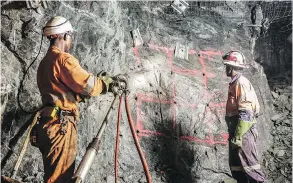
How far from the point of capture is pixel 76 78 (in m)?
3.42

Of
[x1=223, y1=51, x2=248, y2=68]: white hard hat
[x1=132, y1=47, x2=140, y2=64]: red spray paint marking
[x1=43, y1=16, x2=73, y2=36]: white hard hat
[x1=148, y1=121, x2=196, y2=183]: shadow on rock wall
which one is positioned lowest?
[x1=148, y1=121, x2=196, y2=183]: shadow on rock wall

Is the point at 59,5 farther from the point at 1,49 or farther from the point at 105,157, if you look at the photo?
the point at 105,157

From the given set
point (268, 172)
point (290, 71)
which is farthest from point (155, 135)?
point (290, 71)

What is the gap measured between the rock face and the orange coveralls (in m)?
1.42

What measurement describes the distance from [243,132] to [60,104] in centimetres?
259

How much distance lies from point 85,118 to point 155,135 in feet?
4.47

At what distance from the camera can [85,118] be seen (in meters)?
5.08

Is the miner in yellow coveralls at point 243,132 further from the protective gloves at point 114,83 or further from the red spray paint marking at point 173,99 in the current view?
the protective gloves at point 114,83

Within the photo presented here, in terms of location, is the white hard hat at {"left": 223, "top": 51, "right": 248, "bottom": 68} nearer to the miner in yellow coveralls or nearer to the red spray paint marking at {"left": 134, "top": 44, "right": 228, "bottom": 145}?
the miner in yellow coveralls

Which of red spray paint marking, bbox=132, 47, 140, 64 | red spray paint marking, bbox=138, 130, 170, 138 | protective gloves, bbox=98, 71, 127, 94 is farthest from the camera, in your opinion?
red spray paint marking, bbox=132, 47, 140, 64

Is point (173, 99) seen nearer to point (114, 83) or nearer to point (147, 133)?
point (147, 133)

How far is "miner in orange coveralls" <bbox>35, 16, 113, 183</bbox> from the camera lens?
3381 millimetres

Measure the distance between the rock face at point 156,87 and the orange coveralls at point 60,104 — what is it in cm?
142

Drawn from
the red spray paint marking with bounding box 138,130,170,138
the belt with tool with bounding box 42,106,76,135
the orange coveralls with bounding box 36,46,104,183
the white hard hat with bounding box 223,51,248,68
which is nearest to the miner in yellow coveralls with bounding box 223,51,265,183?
the white hard hat with bounding box 223,51,248,68
